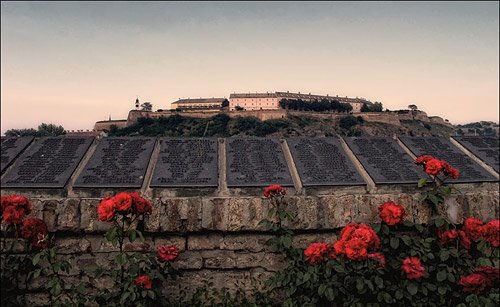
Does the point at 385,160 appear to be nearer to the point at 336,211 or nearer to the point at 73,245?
the point at 336,211

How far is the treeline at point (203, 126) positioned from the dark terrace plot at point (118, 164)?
7065 cm

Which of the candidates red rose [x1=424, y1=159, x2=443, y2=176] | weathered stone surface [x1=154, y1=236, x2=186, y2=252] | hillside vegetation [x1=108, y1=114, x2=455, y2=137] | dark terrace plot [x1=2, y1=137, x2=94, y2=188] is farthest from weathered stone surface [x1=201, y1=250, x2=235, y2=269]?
hillside vegetation [x1=108, y1=114, x2=455, y2=137]

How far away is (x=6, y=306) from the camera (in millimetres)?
3809

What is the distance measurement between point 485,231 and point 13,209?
174 inches

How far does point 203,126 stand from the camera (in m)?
81.6

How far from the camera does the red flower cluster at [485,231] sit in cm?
371

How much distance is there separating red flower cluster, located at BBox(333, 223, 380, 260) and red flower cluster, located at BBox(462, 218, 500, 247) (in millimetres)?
1153

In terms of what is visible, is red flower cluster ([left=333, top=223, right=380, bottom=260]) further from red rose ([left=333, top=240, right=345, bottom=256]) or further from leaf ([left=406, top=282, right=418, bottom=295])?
leaf ([left=406, top=282, right=418, bottom=295])

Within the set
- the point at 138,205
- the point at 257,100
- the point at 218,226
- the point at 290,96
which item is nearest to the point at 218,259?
the point at 218,226

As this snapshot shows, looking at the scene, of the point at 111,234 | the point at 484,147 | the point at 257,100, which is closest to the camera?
the point at 111,234

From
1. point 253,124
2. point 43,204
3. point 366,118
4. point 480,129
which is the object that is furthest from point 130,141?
point 480,129

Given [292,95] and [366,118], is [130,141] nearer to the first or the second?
[366,118]

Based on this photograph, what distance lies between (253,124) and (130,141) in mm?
75696

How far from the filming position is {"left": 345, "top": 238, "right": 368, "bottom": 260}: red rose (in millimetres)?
3367
